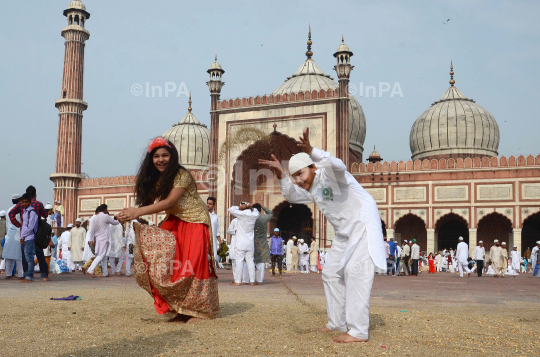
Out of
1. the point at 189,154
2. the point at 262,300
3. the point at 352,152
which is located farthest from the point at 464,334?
the point at 189,154

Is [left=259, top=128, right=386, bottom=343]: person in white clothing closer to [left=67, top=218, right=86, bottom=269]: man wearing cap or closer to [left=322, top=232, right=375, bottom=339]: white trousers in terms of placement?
[left=322, top=232, right=375, bottom=339]: white trousers

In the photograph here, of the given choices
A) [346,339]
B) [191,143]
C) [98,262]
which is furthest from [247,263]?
[191,143]

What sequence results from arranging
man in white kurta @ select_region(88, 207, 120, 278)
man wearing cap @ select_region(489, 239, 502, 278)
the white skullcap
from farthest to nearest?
man wearing cap @ select_region(489, 239, 502, 278) < man in white kurta @ select_region(88, 207, 120, 278) < the white skullcap

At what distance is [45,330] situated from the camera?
11.6 ft

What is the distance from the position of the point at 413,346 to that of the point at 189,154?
3077cm

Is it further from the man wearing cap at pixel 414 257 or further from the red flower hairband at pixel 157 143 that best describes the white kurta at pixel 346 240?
the man wearing cap at pixel 414 257

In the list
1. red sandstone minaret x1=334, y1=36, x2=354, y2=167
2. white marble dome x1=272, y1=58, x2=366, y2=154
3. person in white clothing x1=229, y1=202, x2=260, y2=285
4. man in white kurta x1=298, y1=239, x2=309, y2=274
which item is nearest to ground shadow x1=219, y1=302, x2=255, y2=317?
person in white clothing x1=229, y1=202, x2=260, y2=285

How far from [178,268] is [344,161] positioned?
64.1 feet

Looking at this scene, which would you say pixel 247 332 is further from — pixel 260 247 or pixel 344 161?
pixel 344 161

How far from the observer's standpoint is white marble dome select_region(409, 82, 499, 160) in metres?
28.4

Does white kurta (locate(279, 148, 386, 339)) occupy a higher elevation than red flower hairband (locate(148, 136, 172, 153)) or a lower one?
lower

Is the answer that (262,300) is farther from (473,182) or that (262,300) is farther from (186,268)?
(473,182)

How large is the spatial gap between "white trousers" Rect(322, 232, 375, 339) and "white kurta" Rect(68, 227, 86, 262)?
10758mm

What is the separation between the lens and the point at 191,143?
33.5 meters
